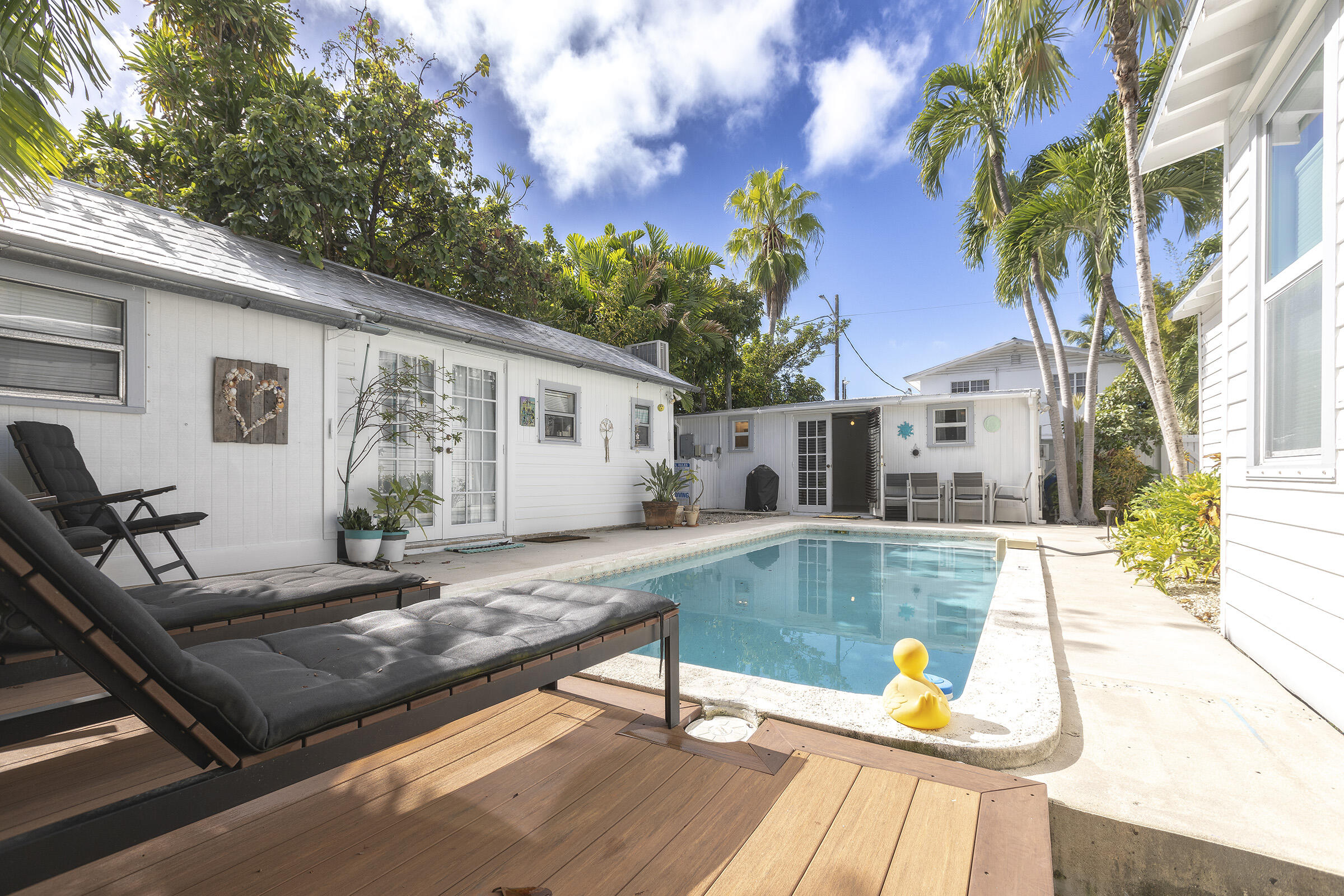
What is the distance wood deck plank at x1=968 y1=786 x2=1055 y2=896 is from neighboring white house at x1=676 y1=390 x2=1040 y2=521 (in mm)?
9730

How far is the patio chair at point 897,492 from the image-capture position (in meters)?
10.7

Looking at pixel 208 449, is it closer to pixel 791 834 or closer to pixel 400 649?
pixel 400 649

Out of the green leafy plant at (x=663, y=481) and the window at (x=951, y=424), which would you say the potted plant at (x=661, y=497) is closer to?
the green leafy plant at (x=663, y=481)

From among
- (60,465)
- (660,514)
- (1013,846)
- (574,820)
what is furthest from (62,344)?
(660,514)

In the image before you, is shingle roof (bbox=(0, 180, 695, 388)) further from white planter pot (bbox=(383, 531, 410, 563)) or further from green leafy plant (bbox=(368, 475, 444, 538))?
white planter pot (bbox=(383, 531, 410, 563))

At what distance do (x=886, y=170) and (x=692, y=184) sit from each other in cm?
774

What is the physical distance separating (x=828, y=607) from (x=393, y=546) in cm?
372

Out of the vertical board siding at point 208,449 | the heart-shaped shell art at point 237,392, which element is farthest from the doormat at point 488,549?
the heart-shaped shell art at point 237,392

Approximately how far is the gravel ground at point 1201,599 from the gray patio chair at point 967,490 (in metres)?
5.72

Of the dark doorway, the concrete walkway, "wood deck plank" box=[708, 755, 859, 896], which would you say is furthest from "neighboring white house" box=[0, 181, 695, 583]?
the dark doorway

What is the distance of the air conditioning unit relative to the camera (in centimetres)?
1123

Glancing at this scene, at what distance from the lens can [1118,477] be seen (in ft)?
36.4

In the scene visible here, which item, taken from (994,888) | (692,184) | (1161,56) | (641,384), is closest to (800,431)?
(641,384)

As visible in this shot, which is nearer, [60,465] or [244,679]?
[244,679]
